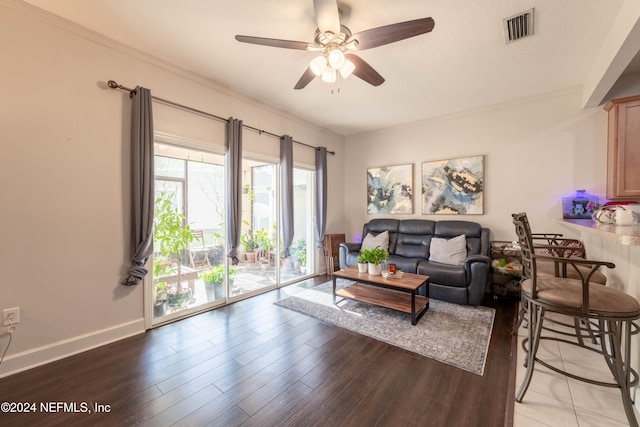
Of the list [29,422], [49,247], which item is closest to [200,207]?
[49,247]

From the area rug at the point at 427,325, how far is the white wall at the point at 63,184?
1933 mm

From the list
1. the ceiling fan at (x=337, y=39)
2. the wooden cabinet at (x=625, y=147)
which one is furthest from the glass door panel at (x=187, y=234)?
the wooden cabinet at (x=625, y=147)

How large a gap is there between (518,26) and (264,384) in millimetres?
3517

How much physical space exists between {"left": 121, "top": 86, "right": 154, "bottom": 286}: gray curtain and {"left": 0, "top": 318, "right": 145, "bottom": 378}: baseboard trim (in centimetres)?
45

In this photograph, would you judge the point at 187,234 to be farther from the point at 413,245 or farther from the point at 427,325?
the point at 413,245

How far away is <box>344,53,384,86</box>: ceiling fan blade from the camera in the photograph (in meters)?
2.15

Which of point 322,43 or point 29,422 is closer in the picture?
point 29,422

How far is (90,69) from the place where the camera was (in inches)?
90.4

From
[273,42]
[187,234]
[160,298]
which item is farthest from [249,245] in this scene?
[273,42]

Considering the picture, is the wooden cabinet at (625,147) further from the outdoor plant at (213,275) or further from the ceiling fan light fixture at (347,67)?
the outdoor plant at (213,275)

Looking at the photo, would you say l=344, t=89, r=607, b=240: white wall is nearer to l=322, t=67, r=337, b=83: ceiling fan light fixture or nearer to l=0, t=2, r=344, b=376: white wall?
l=322, t=67, r=337, b=83: ceiling fan light fixture

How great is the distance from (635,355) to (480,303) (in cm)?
152

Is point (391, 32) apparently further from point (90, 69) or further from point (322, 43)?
point (90, 69)

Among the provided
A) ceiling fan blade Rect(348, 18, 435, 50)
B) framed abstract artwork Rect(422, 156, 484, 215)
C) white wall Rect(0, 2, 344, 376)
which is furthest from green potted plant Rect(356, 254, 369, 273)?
white wall Rect(0, 2, 344, 376)
